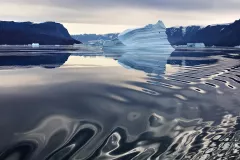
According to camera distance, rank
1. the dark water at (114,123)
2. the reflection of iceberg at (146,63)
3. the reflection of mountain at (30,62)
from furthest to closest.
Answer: the reflection of mountain at (30,62), the reflection of iceberg at (146,63), the dark water at (114,123)

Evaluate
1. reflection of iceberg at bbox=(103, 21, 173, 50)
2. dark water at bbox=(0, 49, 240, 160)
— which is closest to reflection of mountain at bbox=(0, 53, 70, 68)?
dark water at bbox=(0, 49, 240, 160)

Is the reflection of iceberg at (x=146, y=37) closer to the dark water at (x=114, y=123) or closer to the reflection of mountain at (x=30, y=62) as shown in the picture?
the reflection of mountain at (x=30, y=62)

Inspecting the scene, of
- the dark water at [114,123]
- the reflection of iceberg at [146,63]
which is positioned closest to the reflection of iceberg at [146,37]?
the reflection of iceberg at [146,63]

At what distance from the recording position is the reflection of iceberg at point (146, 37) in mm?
57375

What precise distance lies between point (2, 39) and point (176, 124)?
156 m

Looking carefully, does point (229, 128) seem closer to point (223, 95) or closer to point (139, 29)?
point (223, 95)

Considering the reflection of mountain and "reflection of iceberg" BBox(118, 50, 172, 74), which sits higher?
the reflection of mountain

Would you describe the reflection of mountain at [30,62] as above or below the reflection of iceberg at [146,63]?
above

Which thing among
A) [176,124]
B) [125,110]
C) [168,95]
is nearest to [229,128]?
[176,124]

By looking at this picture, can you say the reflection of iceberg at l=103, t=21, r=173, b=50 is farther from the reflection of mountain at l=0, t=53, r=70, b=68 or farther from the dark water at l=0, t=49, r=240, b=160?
the dark water at l=0, t=49, r=240, b=160

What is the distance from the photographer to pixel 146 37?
190ft

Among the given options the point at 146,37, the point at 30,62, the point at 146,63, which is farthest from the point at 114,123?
the point at 146,37

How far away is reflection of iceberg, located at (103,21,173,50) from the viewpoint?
57.4 meters

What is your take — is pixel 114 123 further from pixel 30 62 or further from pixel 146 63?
pixel 30 62
